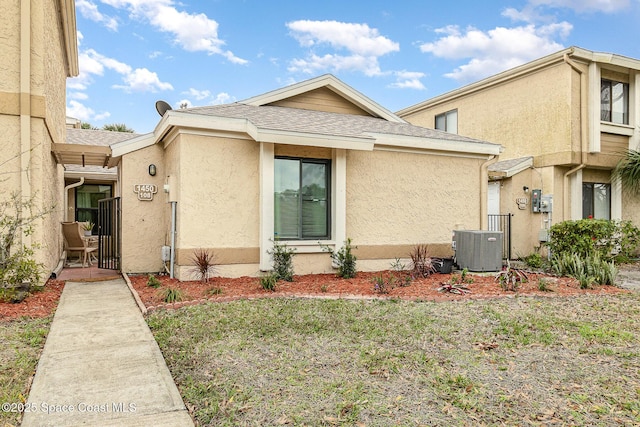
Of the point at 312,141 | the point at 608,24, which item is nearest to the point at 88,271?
the point at 312,141

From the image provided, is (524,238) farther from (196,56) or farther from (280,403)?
(196,56)

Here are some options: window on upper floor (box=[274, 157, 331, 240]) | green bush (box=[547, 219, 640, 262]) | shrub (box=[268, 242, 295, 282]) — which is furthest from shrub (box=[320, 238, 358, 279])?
green bush (box=[547, 219, 640, 262])

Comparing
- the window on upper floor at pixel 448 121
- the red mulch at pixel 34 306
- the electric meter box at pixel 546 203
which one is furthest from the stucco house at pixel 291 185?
the window on upper floor at pixel 448 121

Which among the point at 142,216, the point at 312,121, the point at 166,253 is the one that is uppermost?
the point at 312,121

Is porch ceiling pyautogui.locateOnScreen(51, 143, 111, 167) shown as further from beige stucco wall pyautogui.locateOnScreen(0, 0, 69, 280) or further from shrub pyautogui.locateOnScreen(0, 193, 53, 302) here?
shrub pyautogui.locateOnScreen(0, 193, 53, 302)

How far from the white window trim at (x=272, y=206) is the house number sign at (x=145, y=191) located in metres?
3.16

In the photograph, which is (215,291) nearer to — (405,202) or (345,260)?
(345,260)

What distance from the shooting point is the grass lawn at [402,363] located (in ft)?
11.0

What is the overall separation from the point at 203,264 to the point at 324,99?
6.63 meters

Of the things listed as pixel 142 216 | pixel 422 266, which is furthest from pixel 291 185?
pixel 142 216

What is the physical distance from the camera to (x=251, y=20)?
1775 cm

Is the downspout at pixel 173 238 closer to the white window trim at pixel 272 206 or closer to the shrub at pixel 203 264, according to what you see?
the shrub at pixel 203 264

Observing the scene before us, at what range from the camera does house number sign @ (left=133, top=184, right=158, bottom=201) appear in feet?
33.2

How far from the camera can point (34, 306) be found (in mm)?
6629
